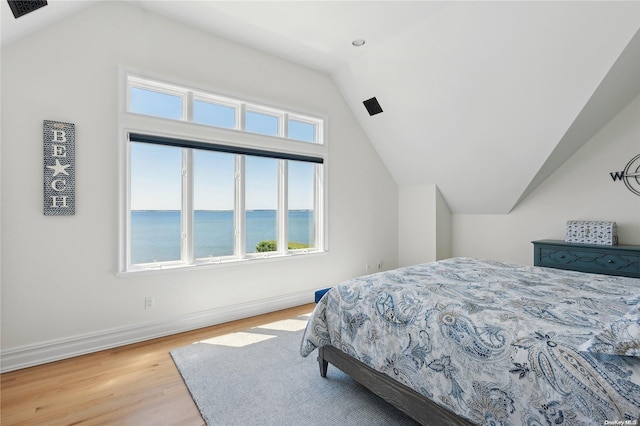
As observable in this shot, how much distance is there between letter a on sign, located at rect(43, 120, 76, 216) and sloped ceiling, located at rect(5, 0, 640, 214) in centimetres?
67

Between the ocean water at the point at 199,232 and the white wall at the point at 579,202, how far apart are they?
2893mm

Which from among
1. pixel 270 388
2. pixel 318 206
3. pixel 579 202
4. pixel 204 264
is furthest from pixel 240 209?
pixel 579 202

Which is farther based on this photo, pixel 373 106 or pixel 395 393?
pixel 373 106

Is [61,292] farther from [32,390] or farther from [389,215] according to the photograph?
[389,215]

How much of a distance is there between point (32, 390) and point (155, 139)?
207 centimetres

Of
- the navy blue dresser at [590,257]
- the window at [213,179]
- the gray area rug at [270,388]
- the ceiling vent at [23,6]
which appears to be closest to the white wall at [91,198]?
the window at [213,179]

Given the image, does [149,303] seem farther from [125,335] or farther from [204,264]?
[204,264]

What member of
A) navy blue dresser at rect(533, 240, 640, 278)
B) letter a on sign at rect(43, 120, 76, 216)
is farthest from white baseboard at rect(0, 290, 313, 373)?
navy blue dresser at rect(533, 240, 640, 278)

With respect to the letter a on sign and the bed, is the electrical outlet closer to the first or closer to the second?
the letter a on sign

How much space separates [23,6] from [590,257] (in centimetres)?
521

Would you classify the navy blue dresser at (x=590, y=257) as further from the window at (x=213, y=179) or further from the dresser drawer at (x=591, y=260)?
the window at (x=213, y=179)

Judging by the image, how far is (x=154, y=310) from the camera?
113 inches

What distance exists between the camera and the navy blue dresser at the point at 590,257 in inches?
117

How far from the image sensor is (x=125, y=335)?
2.71 metres
